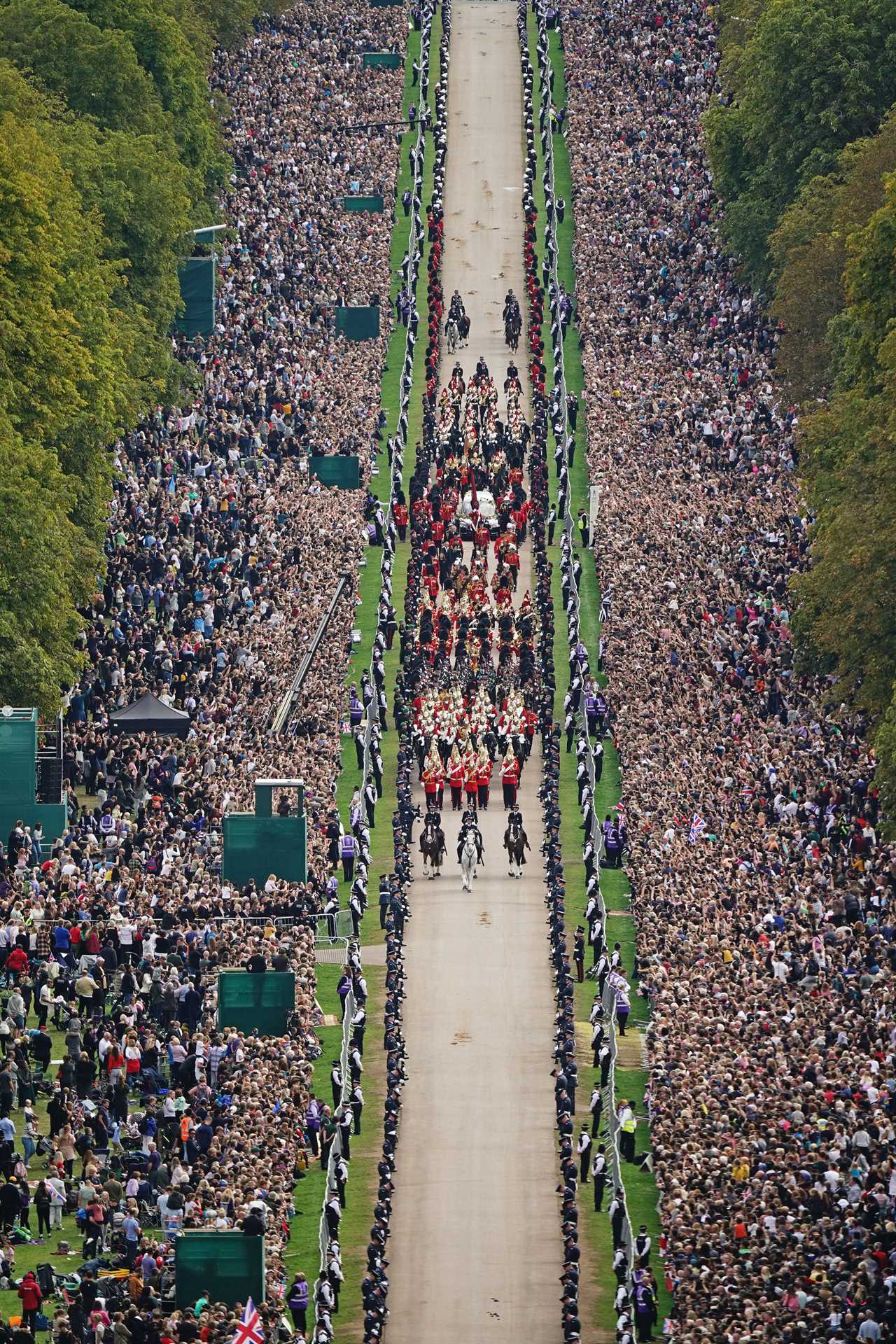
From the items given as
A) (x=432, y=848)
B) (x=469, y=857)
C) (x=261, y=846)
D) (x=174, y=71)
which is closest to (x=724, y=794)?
(x=469, y=857)

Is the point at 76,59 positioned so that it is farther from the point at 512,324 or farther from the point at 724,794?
the point at 724,794

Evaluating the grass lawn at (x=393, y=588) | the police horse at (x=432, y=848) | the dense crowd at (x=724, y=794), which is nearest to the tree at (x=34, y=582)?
the grass lawn at (x=393, y=588)

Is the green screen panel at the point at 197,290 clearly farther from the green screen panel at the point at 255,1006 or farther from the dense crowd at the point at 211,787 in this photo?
the green screen panel at the point at 255,1006

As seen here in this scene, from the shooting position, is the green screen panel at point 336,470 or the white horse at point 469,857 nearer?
the white horse at point 469,857

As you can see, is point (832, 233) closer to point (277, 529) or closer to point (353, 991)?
point (277, 529)

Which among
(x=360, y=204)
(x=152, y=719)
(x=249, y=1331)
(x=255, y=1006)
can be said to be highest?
(x=360, y=204)
